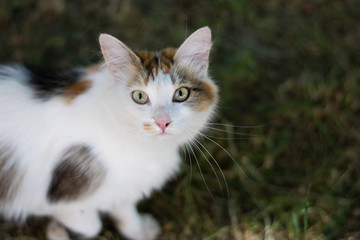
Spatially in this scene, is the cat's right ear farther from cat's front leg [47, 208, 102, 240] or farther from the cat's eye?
cat's front leg [47, 208, 102, 240]

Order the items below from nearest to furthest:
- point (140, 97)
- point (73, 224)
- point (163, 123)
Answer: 1. point (163, 123)
2. point (140, 97)
3. point (73, 224)

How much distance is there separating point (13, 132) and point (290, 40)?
2.24 metres

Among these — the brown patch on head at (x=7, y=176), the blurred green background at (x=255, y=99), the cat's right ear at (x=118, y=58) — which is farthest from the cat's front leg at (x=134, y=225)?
the cat's right ear at (x=118, y=58)

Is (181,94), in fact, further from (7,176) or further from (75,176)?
(7,176)

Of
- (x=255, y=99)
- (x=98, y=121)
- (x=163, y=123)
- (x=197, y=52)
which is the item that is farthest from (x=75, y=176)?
(x=255, y=99)

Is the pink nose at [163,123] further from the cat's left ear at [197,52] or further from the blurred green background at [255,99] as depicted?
the blurred green background at [255,99]

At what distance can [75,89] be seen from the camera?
198cm

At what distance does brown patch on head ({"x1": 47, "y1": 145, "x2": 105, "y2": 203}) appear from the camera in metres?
1.92

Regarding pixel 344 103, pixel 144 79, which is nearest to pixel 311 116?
pixel 344 103

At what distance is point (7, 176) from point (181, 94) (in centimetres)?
93

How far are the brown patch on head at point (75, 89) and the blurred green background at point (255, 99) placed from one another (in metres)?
0.86

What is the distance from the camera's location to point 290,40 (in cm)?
322

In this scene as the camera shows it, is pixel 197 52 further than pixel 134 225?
No

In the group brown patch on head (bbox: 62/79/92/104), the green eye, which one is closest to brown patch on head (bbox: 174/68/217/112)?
the green eye
